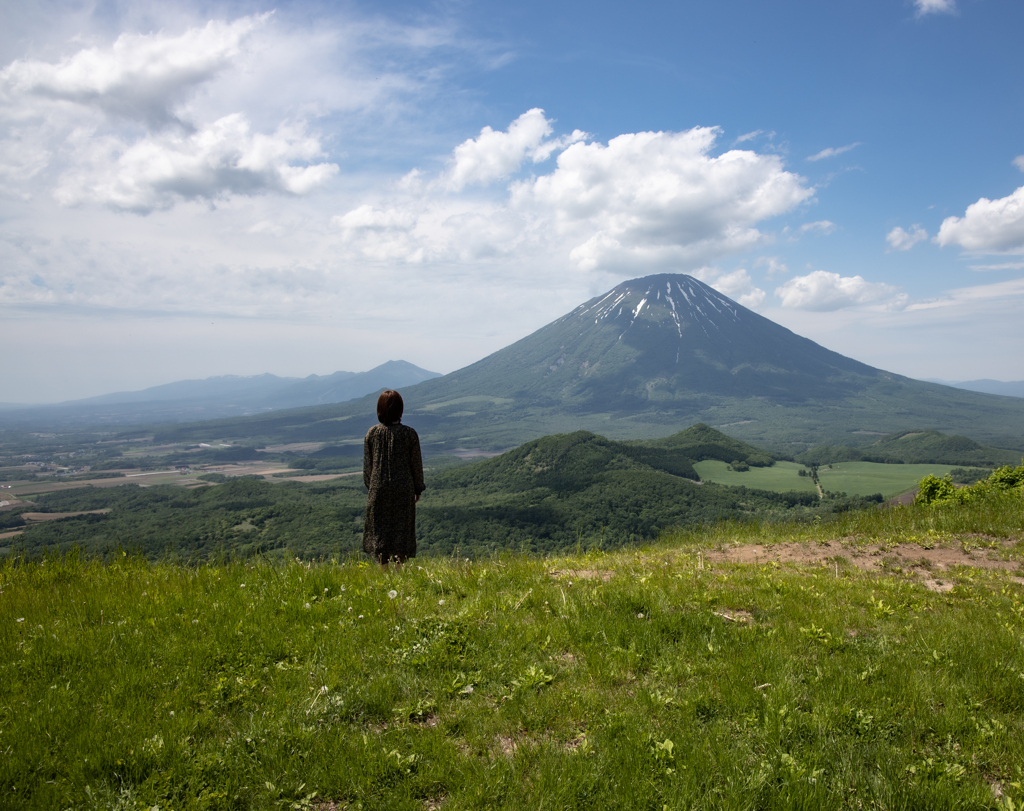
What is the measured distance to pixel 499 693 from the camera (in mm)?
4348

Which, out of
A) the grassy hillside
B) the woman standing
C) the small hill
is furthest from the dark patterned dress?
the grassy hillside

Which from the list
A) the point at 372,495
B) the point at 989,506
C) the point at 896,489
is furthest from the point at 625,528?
the point at 372,495

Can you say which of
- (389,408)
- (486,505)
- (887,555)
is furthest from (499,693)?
(486,505)

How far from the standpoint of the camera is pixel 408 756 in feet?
11.6

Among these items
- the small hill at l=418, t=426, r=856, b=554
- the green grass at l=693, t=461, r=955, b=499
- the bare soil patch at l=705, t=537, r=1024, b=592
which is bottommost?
the green grass at l=693, t=461, r=955, b=499

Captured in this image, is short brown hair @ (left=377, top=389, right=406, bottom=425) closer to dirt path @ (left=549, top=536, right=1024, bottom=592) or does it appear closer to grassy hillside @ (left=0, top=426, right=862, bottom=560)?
dirt path @ (left=549, top=536, right=1024, bottom=592)

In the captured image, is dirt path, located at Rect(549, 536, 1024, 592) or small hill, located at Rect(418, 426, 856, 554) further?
small hill, located at Rect(418, 426, 856, 554)

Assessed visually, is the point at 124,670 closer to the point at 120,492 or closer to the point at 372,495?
the point at 372,495

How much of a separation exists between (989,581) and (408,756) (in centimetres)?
856

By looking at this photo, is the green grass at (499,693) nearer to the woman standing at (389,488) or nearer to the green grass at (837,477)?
the woman standing at (389,488)

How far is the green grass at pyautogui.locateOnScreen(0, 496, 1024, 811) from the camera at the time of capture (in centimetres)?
329

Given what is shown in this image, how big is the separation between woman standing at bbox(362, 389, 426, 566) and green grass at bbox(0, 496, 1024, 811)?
1.74m

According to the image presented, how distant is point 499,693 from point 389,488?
4.61 meters

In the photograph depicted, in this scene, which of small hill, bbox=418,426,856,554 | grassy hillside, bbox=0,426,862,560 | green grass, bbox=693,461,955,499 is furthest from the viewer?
green grass, bbox=693,461,955,499
